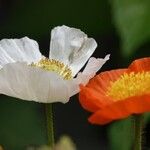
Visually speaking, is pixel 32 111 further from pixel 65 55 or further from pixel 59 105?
pixel 65 55

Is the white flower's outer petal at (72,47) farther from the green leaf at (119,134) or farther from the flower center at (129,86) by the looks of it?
the green leaf at (119,134)

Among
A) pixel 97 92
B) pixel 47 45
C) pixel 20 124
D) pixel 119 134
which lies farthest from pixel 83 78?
pixel 47 45

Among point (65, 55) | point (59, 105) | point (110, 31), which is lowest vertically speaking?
point (59, 105)

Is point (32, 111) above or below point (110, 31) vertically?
below

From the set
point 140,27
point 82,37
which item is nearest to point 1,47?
point 82,37

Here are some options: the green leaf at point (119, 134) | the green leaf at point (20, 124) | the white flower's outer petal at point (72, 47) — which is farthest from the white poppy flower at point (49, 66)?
the green leaf at point (20, 124)

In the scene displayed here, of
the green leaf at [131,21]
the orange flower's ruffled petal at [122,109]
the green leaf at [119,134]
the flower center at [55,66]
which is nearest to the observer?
the orange flower's ruffled petal at [122,109]
